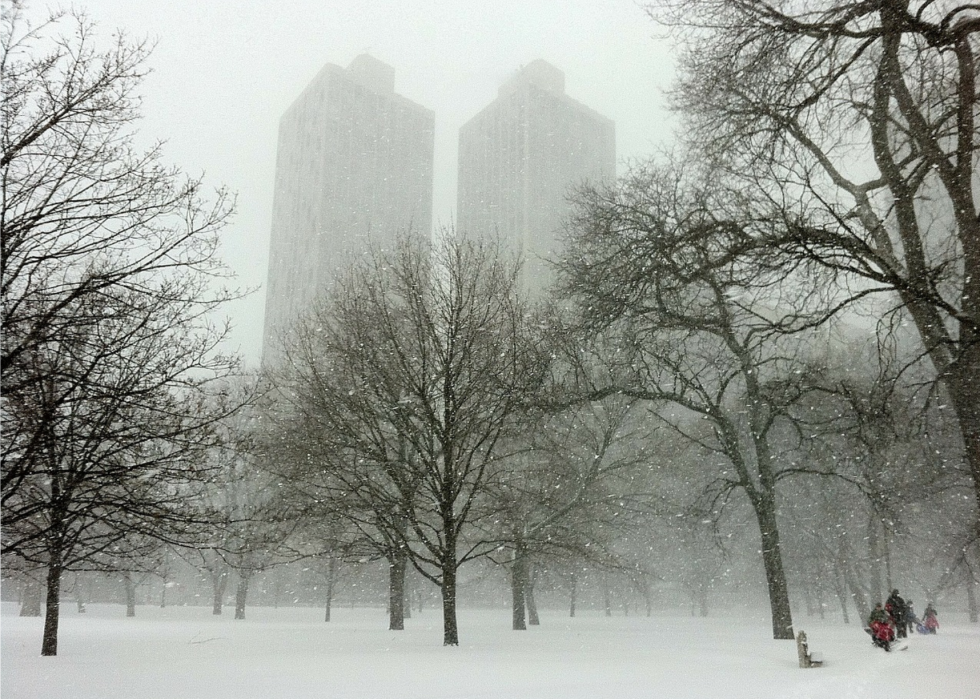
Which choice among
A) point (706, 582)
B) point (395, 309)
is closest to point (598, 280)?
point (395, 309)

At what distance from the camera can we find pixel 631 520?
89.5 feet

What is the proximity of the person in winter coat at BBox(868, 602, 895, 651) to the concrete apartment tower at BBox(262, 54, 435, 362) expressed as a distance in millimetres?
86243

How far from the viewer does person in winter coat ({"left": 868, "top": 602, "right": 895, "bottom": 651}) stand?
46.6 ft

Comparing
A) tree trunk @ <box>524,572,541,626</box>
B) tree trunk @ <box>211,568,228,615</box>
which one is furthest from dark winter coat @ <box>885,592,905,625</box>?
tree trunk @ <box>211,568,228,615</box>

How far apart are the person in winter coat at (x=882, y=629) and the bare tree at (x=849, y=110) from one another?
651 centimetres

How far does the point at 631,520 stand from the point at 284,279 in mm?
65707

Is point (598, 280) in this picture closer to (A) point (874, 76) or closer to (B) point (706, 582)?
(A) point (874, 76)

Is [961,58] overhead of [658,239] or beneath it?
overhead

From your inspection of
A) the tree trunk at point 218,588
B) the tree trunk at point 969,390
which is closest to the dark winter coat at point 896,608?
the tree trunk at point 969,390

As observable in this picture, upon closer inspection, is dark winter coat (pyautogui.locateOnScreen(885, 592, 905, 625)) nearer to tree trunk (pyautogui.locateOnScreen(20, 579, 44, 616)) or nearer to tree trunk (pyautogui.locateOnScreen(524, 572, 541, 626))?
tree trunk (pyautogui.locateOnScreen(524, 572, 541, 626))

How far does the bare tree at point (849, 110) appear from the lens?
8266 mm

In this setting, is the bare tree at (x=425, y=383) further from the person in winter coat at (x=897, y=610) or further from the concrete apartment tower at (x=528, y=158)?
the concrete apartment tower at (x=528, y=158)

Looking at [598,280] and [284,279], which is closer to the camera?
[598,280]

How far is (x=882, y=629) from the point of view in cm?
1420
